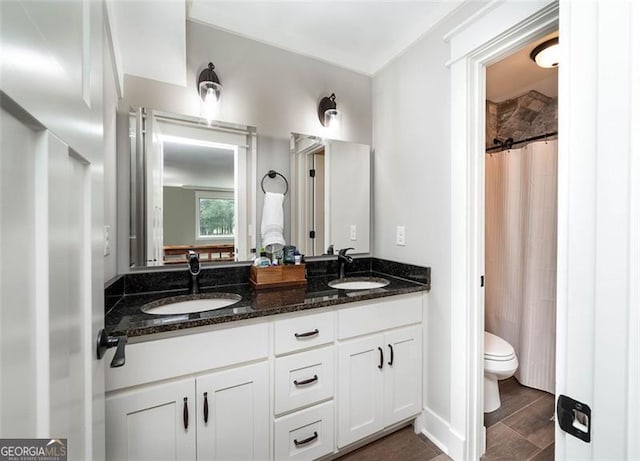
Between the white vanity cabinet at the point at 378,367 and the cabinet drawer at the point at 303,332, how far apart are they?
77 mm

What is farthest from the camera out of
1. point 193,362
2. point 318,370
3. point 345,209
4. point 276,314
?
point 345,209

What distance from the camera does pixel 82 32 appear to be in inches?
20.5

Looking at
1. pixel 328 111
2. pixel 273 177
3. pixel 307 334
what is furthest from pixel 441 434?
pixel 328 111

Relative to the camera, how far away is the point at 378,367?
4.87 feet

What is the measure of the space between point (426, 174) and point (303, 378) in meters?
1.32

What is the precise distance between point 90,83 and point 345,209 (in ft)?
5.38

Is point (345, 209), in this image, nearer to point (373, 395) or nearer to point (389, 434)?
point (373, 395)

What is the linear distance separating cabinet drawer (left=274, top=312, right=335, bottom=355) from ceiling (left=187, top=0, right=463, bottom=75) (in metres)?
1.73

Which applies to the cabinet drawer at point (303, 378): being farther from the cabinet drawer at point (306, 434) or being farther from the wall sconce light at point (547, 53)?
the wall sconce light at point (547, 53)

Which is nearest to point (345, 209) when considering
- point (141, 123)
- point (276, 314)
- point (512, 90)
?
point (276, 314)

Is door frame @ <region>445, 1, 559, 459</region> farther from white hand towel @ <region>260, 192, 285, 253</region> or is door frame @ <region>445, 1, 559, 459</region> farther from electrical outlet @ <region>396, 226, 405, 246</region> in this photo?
white hand towel @ <region>260, 192, 285, 253</region>

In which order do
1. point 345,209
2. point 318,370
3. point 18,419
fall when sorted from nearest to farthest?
point 18,419
point 318,370
point 345,209

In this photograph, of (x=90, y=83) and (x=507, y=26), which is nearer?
(x=90, y=83)

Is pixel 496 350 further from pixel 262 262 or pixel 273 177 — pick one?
pixel 273 177
